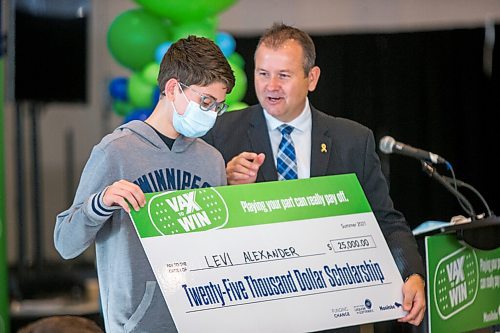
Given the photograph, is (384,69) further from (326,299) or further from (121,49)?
(326,299)

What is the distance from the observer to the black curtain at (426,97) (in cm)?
605

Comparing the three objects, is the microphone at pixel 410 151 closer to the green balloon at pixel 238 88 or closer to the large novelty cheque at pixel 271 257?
the large novelty cheque at pixel 271 257

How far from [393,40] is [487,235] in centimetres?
355

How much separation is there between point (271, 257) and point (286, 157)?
60 centimetres

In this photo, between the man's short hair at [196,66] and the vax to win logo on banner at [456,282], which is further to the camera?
the vax to win logo on banner at [456,282]

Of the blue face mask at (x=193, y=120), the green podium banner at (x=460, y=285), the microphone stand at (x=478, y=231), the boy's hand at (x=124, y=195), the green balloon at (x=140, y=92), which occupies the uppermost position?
the blue face mask at (x=193, y=120)

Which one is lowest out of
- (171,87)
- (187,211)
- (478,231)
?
(478,231)

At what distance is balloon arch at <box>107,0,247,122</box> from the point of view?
4879 mm

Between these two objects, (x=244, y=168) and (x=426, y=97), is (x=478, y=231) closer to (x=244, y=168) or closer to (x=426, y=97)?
(x=244, y=168)

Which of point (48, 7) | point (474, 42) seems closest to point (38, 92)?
point (48, 7)

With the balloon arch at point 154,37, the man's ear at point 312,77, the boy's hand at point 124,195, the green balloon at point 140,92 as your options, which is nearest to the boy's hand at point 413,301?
the man's ear at point 312,77

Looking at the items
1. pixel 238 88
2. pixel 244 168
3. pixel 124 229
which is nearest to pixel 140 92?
pixel 238 88

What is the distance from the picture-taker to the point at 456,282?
3074 millimetres

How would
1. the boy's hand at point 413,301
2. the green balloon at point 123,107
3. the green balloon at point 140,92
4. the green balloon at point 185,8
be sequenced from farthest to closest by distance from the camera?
1. the green balloon at point 123,107
2. the green balloon at point 140,92
3. the green balloon at point 185,8
4. the boy's hand at point 413,301
